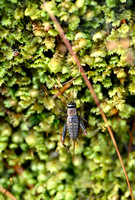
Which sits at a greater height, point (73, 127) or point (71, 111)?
point (71, 111)

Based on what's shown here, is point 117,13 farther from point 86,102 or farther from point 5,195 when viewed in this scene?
point 5,195

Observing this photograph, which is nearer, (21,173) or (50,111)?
(50,111)

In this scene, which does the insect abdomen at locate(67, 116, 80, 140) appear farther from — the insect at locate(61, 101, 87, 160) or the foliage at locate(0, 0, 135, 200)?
the foliage at locate(0, 0, 135, 200)

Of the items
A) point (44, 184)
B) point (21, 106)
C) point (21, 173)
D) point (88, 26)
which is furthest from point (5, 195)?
point (88, 26)

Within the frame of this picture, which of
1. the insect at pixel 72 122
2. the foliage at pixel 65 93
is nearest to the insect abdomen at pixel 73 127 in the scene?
the insect at pixel 72 122

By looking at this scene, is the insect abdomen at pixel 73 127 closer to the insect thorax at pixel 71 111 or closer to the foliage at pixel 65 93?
the insect thorax at pixel 71 111

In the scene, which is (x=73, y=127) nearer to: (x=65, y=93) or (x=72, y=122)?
(x=72, y=122)

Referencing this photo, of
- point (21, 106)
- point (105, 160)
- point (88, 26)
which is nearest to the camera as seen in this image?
point (88, 26)

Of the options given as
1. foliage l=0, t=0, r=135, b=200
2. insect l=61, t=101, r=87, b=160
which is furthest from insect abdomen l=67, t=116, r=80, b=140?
foliage l=0, t=0, r=135, b=200

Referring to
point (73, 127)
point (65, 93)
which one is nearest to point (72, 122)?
point (73, 127)
